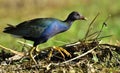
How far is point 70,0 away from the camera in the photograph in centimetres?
2589

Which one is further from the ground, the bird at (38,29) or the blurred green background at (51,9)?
the blurred green background at (51,9)

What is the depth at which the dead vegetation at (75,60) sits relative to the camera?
995 cm

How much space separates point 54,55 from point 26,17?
13.1 m

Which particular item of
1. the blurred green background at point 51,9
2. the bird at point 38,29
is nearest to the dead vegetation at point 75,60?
the bird at point 38,29

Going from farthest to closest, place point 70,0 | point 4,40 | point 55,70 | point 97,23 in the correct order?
point 70,0
point 97,23
point 4,40
point 55,70

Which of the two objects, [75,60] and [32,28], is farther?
[32,28]

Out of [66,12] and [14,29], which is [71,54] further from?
[66,12]

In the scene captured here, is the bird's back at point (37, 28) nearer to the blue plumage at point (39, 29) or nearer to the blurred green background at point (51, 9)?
the blue plumage at point (39, 29)

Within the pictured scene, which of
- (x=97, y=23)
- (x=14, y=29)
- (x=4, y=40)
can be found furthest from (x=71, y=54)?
(x=97, y=23)

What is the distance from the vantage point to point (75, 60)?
10.2 meters

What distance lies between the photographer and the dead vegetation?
9.95 m

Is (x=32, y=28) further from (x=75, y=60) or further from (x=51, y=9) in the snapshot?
(x=51, y=9)

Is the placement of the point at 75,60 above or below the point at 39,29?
below

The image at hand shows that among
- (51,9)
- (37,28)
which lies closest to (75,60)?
(37,28)
